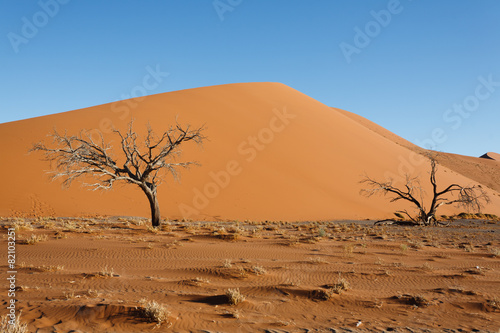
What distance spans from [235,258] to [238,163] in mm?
22313

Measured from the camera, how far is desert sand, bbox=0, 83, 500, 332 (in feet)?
16.3

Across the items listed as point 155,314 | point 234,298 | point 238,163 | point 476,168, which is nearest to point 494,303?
point 234,298

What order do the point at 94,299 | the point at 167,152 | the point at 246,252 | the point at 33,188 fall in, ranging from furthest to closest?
the point at 33,188
the point at 167,152
the point at 246,252
the point at 94,299

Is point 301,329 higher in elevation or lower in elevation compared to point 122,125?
lower

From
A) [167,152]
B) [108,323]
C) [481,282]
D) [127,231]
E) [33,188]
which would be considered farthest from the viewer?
[33,188]

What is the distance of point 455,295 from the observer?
21.0 feet

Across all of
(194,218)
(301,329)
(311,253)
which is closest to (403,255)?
(311,253)

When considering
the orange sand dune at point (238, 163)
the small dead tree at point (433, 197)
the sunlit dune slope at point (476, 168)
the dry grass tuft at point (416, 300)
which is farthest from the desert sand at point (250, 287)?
the sunlit dune slope at point (476, 168)

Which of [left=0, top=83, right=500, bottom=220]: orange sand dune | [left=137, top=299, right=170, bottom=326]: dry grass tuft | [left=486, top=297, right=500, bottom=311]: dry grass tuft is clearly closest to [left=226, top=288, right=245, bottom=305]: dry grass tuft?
[left=137, top=299, right=170, bottom=326]: dry grass tuft

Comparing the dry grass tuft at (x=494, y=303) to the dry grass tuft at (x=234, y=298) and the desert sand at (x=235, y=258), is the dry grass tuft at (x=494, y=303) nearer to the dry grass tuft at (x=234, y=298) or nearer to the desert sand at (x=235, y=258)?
the desert sand at (x=235, y=258)

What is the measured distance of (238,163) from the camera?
31.7 m

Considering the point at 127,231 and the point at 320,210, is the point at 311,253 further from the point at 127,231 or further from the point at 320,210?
the point at 320,210

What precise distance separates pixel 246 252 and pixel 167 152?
7869 mm

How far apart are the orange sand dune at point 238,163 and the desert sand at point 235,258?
6.1 inches
